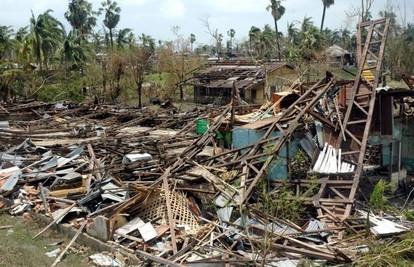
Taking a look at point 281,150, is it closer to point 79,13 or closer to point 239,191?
point 239,191

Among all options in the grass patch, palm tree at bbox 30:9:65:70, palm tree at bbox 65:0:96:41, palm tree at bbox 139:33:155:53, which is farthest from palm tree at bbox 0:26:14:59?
the grass patch

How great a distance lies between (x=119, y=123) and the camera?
25.2m

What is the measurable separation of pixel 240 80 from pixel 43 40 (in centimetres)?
1826

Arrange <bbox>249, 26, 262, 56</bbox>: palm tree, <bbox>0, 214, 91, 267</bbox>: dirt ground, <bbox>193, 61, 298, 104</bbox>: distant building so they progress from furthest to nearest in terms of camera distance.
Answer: <bbox>249, 26, 262, 56</bbox>: palm tree < <bbox>193, 61, 298, 104</bbox>: distant building < <bbox>0, 214, 91, 267</bbox>: dirt ground

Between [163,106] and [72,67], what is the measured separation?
14.9 meters

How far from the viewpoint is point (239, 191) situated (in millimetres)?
9523

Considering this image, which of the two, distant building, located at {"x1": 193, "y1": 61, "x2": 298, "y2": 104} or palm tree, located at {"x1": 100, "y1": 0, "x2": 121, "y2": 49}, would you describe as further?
palm tree, located at {"x1": 100, "y1": 0, "x2": 121, "y2": 49}

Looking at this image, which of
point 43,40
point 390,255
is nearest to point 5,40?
point 43,40

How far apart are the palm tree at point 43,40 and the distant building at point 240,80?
13.8 metres

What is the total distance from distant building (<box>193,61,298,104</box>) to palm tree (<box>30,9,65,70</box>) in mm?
13811

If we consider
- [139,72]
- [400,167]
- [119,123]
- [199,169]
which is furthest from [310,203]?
[139,72]

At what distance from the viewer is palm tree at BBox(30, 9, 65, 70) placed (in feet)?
129

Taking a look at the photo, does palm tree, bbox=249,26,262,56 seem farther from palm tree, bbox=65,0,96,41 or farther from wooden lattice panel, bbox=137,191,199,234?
wooden lattice panel, bbox=137,191,199,234

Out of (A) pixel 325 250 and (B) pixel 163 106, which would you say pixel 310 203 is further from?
(B) pixel 163 106
